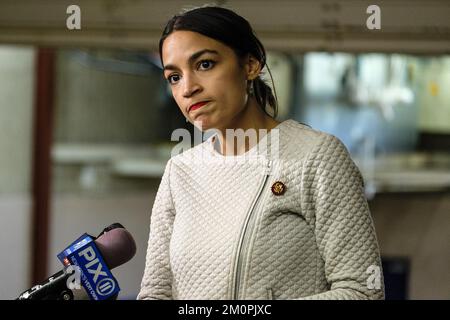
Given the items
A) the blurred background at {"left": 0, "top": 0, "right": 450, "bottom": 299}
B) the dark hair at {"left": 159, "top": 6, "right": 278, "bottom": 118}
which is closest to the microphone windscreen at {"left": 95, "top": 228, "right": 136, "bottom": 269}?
the dark hair at {"left": 159, "top": 6, "right": 278, "bottom": 118}

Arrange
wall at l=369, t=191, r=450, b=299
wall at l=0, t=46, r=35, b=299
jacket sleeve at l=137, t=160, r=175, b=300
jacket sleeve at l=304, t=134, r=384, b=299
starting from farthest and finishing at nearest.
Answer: wall at l=0, t=46, r=35, b=299, wall at l=369, t=191, r=450, b=299, jacket sleeve at l=137, t=160, r=175, b=300, jacket sleeve at l=304, t=134, r=384, b=299

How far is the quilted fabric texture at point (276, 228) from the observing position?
996 millimetres

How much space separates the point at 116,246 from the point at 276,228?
0.23 meters

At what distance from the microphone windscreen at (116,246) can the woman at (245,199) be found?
0.10ft

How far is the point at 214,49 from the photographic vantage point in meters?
1.05

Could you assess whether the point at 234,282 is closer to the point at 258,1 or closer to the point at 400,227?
the point at 258,1

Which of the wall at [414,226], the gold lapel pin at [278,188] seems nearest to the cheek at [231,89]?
the gold lapel pin at [278,188]

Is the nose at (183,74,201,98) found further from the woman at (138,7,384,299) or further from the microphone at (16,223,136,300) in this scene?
the microphone at (16,223,136,300)

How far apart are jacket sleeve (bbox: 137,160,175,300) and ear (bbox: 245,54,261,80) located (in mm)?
201

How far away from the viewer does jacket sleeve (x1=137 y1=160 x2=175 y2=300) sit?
1.10 meters

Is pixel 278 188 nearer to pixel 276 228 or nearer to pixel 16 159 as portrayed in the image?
pixel 276 228

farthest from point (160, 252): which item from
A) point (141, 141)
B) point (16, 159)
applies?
point (141, 141)

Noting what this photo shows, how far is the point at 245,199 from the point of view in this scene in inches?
41.1

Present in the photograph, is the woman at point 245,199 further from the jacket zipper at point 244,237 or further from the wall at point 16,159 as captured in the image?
the wall at point 16,159
